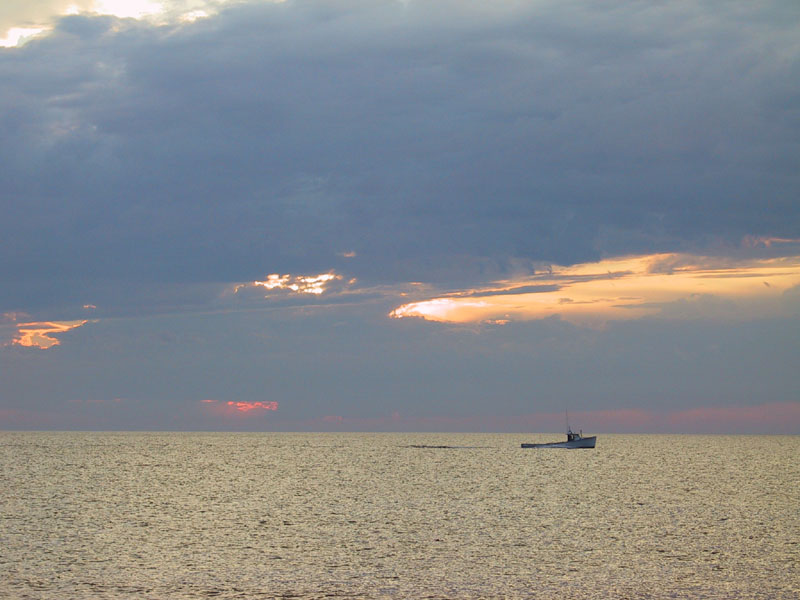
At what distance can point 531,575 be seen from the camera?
2052 inches

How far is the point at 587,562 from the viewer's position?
Result: 57219 millimetres

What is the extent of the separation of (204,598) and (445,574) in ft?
47.9

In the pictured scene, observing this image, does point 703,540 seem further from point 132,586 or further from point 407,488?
point 407,488

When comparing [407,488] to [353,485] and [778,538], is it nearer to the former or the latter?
[353,485]

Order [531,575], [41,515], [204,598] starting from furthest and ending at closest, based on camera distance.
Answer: [41,515] < [531,575] < [204,598]

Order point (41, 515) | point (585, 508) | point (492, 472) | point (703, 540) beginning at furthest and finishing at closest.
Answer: point (492, 472) → point (585, 508) → point (41, 515) → point (703, 540)

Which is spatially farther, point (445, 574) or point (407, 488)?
point (407, 488)

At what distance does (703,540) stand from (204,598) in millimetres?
40657

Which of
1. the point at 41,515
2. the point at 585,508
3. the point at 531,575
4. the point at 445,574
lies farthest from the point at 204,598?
the point at 585,508

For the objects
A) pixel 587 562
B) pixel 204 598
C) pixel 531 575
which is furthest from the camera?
pixel 587 562

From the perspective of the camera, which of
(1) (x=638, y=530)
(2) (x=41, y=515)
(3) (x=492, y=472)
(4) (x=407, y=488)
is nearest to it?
(1) (x=638, y=530)

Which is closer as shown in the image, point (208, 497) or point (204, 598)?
point (204, 598)

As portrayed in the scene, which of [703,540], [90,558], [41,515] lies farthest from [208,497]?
[703,540]

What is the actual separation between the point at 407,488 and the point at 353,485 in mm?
11182
